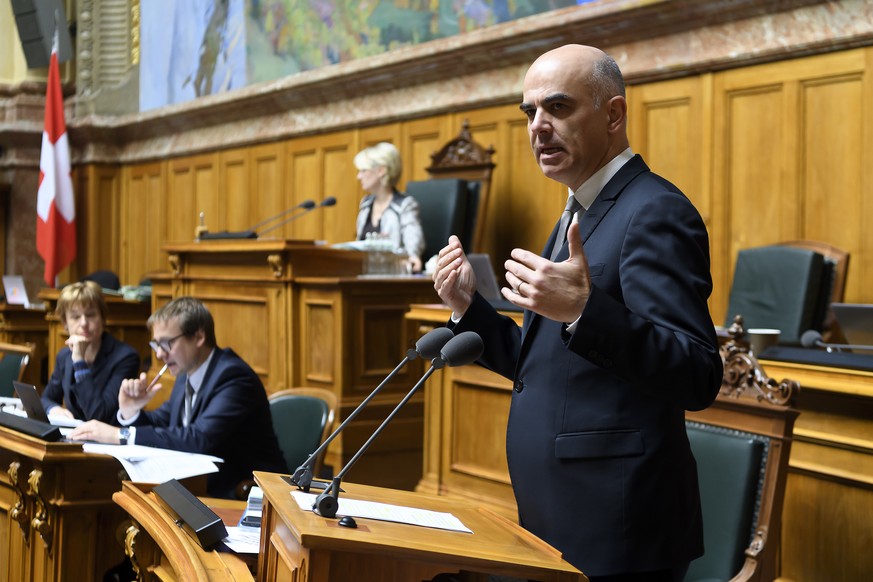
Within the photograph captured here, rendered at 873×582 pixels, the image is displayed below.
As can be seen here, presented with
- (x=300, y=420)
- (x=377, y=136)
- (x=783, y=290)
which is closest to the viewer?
(x=300, y=420)

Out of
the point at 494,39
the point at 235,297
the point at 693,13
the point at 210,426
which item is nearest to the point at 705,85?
the point at 693,13

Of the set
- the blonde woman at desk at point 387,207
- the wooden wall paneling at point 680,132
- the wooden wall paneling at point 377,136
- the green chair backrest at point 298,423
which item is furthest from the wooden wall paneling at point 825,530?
the wooden wall paneling at point 377,136

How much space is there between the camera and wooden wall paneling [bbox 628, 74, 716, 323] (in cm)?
548

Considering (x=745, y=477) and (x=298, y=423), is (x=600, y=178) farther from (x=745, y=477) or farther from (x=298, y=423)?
(x=298, y=423)

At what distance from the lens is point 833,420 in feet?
9.29

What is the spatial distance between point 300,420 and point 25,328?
5989mm

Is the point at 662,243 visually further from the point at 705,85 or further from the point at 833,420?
the point at 705,85

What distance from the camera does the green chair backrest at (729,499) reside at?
2326 millimetres

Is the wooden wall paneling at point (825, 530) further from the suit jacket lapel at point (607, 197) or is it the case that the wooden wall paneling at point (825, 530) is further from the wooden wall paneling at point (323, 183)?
the wooden wall paneling at point (323, 183)

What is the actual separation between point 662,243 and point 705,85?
13.8 ft

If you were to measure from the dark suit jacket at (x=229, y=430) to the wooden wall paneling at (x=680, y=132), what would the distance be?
300 cm

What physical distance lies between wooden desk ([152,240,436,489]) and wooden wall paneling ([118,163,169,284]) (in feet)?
18.4

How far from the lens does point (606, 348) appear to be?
4.82 ft

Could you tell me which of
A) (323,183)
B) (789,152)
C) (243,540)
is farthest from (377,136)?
(243,540)
